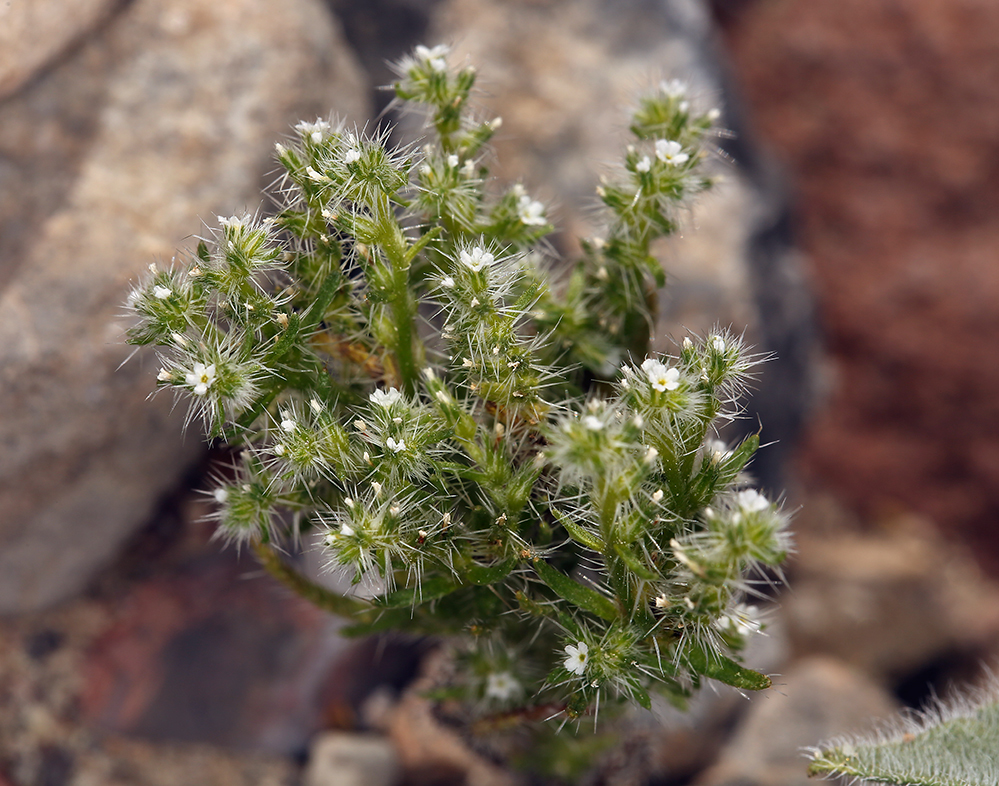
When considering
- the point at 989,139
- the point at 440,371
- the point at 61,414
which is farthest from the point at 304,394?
the point at 989,139

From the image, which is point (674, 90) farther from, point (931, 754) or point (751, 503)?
point (931, 754)

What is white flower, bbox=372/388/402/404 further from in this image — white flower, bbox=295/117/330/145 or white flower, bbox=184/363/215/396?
white flower, bbox=295/117/330/145

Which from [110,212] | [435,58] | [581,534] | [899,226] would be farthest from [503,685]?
[899,226]

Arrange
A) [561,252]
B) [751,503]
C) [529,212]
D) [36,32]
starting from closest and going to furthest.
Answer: [751,503] < [529,212] < [36,32] < [561,252]

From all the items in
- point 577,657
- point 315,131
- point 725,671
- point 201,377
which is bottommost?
point 725,671

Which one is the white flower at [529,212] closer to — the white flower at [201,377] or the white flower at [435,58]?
the white flower at [435,58]

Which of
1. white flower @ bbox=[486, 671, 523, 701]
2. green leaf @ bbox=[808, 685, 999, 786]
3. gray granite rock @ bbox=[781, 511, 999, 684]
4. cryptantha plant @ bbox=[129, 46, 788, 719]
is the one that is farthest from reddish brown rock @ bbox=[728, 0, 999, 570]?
→ white flower @ bbox=[486, 671, 523, 701]

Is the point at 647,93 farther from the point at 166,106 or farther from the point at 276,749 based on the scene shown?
the point at 276,749
